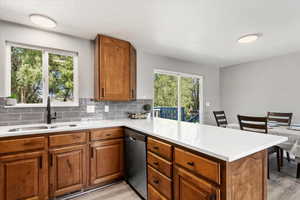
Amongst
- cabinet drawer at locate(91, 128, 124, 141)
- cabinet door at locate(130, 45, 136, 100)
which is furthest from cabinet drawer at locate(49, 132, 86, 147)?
cabinet door at locate(130, 45, 136, 100)

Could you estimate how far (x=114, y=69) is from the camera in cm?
255

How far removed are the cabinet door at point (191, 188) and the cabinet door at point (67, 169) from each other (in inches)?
50.3

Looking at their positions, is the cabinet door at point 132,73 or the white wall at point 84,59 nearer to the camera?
the white wall at point 84,59

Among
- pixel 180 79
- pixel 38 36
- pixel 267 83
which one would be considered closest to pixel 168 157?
pixel 38 36

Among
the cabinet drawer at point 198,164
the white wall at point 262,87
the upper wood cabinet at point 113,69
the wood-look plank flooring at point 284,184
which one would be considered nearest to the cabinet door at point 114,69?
the upper wood cabinet at point 113,69

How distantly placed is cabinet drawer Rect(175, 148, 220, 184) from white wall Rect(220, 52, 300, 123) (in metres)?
3.44

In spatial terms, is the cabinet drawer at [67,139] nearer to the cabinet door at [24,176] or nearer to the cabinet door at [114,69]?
the cabinet door at [24,176]

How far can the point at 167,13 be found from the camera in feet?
6.06

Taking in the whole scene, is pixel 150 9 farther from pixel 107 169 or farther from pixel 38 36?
pixel 107 169

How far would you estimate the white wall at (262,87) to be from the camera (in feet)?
10.8

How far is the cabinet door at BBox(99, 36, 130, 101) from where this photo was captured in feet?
8.04

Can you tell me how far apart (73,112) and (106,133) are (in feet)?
2.56

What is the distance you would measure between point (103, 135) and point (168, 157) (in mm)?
1069

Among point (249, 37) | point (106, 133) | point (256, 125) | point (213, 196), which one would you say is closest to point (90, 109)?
point (106, 133)
